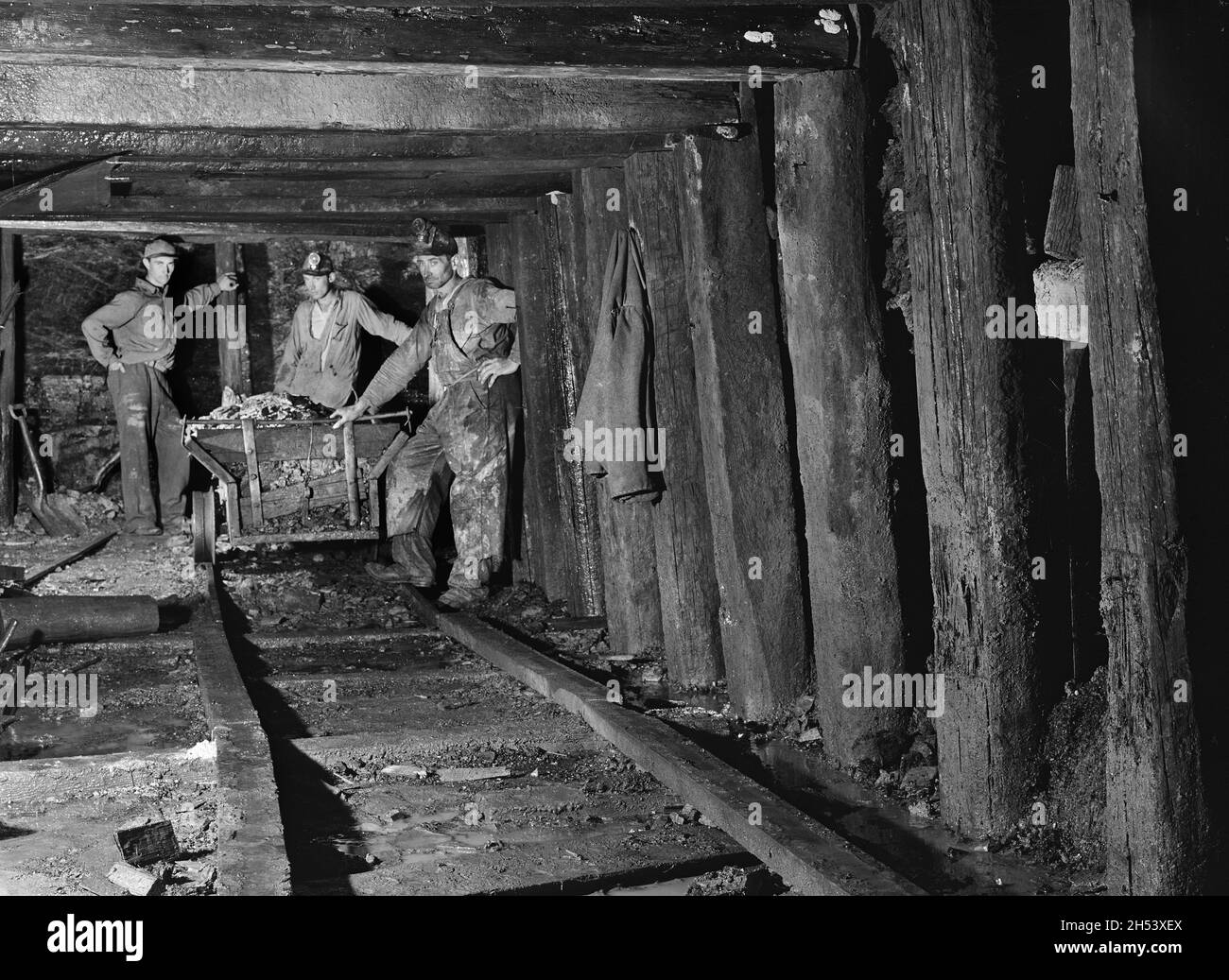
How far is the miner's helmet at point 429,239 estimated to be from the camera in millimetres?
9211

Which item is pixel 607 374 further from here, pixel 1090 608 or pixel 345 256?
pixel 345 256

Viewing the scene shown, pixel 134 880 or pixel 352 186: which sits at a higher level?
pixel 352 186

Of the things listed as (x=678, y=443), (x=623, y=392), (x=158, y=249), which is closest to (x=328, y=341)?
(x=158, y=249)

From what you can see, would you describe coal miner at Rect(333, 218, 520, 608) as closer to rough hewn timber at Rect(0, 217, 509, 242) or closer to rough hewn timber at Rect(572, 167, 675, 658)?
rough hewn timber at Rect(0, 217, 509, 242)

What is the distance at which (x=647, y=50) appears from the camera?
15.9ft

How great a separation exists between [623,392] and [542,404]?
2478mm

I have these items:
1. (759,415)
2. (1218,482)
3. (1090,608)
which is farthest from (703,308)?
(1218,482)

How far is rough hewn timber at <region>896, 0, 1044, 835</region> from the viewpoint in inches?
153

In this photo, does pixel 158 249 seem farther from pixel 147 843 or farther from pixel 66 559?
pixel 147 843

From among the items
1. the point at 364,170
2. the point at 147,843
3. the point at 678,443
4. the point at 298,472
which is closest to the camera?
the point at 147,843

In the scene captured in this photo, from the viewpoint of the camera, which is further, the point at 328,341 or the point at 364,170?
the point at 328,341

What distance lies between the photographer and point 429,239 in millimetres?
9281
